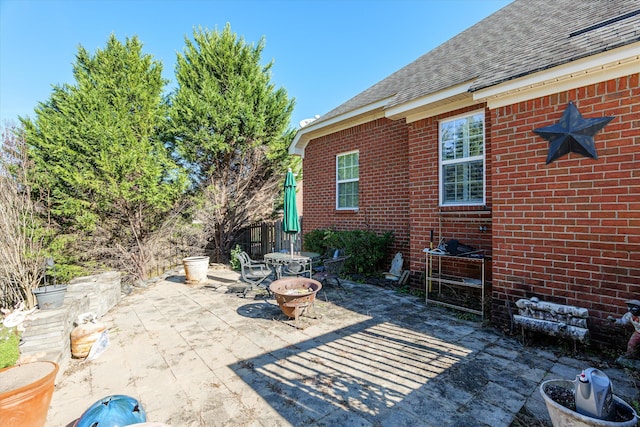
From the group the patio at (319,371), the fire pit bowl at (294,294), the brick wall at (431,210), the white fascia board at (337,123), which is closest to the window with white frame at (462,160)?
the brick wall at (431,210)

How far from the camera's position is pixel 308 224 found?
389 inches

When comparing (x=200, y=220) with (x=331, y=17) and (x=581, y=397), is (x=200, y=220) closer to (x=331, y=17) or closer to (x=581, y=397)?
(x=331, y=17)

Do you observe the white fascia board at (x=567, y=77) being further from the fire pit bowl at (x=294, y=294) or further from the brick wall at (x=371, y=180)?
the fire pit bowl at (x=294, y=294)

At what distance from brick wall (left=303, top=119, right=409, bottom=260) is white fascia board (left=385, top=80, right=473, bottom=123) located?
0.90 metres

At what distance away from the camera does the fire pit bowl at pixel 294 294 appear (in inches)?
169

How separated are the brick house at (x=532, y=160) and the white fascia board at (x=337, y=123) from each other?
0.21 meters

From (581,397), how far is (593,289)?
241 centimetres

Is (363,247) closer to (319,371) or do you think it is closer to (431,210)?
(431,210)

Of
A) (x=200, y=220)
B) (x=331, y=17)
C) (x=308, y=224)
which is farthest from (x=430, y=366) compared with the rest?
(x=331, y=17)

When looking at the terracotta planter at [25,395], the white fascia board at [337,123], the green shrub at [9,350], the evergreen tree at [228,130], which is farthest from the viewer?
the evergreen tree at [228,130]

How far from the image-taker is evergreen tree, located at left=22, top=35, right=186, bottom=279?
737cm

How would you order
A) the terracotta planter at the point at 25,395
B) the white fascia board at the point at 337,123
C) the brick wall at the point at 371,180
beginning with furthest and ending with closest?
1. the white fascia board at the point at 337,123
2. the brick wall at the point at 371,180
3. the terracotta planter at the point at 25,395

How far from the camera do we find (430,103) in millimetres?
5492

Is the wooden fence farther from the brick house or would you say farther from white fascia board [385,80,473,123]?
white fascia board [385,80,473,123]
